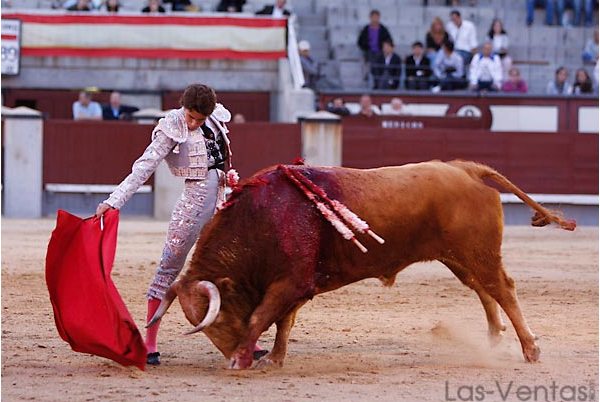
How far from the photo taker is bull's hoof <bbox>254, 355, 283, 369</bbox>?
16.8ft

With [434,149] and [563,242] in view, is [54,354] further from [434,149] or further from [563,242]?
[434,149]

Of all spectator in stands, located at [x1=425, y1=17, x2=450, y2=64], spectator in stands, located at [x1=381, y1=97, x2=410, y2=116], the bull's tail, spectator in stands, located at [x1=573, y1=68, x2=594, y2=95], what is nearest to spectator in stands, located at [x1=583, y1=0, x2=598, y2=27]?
spectator in stands, located at [x1=573, y1=68, x2=594, y2=95]

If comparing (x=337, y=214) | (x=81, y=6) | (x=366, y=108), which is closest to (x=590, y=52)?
(x=366, y=108)

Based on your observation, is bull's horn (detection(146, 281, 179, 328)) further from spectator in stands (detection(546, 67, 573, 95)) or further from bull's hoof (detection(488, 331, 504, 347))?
spectator in stands (detection(546, 67, 573, 95))

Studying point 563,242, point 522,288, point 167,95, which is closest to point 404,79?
point 167,95

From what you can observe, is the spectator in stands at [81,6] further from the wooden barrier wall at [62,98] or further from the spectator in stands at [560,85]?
the spectator in stands at [560,85]

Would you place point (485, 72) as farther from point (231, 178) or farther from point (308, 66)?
point (231, 178)

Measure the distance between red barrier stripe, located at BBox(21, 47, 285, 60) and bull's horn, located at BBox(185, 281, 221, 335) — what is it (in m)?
11.3

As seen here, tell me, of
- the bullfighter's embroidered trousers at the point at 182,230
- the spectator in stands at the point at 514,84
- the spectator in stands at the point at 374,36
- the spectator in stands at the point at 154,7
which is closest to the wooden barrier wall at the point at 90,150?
the spectator in stands at the point at 154,7

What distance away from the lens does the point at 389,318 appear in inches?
264

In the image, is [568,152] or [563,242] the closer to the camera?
[563,242]

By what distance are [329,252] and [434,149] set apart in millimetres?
9360

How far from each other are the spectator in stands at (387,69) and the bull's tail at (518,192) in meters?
10.3

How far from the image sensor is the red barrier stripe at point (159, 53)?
52.9 ft
